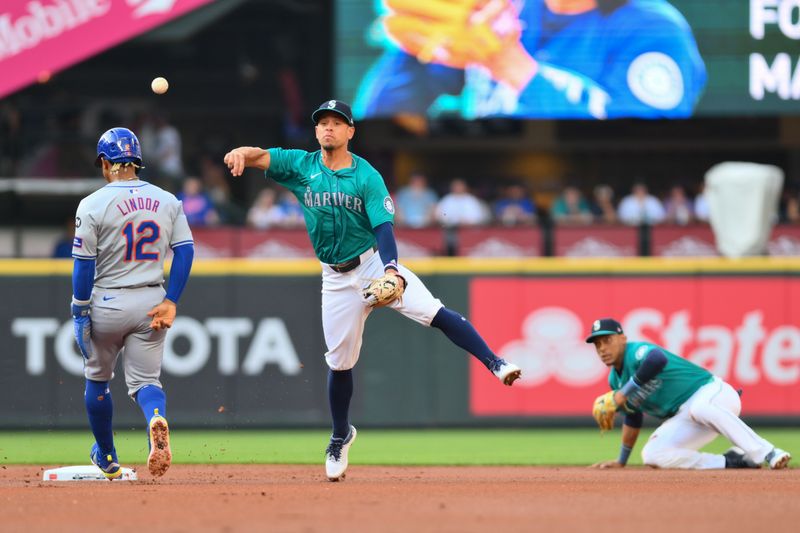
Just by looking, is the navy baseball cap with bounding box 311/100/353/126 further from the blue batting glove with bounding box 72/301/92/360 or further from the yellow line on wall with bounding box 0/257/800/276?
the yellow line on wall with bounding box 0/257/800/276

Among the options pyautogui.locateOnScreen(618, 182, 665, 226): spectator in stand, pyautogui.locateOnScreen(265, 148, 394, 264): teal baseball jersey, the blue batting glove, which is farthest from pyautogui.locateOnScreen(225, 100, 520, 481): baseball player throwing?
pyautogui.locateOnScreen(618, 182, 665, 226): spectator in stand

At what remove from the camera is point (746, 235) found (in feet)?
42.3

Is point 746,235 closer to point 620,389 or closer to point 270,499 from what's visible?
point 620,389

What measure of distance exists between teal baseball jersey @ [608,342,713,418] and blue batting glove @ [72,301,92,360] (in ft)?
11.6

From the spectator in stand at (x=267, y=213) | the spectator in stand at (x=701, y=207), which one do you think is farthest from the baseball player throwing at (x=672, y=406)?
the spectator in stand at (x=701, y=207)

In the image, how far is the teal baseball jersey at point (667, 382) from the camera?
909 centimetres

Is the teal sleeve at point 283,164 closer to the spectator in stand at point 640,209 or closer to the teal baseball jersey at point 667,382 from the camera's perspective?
the teal baseball jersey at point 667,382

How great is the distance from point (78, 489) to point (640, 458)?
4377 mm

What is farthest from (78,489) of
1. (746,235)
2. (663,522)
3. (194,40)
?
(194,40)

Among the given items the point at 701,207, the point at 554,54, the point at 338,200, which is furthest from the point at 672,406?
the point at 701,207

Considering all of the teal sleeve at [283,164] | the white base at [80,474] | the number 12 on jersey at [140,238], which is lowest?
the white base at [80,474]

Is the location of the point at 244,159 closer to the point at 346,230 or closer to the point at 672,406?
the point at 346,230

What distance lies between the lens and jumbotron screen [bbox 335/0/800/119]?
14203 millimetres

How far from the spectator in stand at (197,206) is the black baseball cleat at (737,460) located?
7.03 meters
